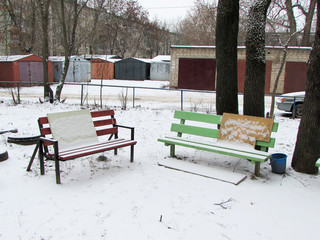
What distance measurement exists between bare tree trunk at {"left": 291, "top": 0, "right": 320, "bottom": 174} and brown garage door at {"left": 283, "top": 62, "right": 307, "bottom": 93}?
18.6m

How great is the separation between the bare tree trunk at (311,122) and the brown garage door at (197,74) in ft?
59.4

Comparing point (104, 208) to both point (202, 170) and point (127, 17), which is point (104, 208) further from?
point (127, 17)

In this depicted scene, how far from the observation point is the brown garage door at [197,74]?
2252 cm

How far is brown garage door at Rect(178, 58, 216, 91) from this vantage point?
2252cm

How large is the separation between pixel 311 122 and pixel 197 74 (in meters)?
18.5

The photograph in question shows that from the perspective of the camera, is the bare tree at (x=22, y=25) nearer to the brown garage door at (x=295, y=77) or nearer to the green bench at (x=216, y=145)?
the brown garage door at (x=295, y=77)

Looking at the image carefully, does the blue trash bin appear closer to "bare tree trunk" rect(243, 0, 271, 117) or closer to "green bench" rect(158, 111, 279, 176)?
A: "green bench" rect(158, 111, 279, 176)

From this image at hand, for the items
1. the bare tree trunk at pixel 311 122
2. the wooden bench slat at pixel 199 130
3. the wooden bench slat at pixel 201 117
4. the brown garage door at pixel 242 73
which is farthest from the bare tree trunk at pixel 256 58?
the brown garage door at pixel 242 73

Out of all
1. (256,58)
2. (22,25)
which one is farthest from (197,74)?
(22,25)

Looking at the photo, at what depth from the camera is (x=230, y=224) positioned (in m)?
3.34

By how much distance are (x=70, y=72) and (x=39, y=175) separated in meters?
26.2

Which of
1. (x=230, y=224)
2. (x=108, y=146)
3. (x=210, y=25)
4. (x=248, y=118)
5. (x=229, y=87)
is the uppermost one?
(x=210, y=25)

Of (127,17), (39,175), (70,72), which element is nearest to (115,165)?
(39,175)

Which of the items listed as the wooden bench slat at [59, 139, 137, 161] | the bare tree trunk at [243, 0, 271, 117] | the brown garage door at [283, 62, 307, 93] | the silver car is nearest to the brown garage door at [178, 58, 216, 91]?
the brown garage door at [283, 62, 307, 93]
